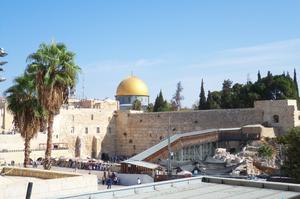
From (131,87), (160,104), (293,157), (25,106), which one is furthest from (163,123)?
(25,106)

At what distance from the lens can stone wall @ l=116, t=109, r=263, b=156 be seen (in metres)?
35.3

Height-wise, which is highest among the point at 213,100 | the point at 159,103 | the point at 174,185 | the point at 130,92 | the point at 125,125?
the point at 130,92

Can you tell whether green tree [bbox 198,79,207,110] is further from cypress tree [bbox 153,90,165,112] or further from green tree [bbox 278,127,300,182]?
green tree [bbox 278,127,300,182]

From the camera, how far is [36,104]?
16156mm

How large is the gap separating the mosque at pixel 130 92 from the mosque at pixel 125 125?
1431 centimetres

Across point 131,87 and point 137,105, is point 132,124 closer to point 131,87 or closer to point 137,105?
point 137,105

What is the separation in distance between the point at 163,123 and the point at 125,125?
4746 mm

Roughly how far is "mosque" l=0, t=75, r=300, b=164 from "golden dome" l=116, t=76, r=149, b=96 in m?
14.4

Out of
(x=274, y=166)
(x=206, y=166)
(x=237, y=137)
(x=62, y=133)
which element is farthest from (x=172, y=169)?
(x=62, y=133)

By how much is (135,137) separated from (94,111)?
4.94 meters

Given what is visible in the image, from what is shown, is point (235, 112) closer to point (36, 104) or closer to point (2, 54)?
point (36, 104)

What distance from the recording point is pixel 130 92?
57.7m

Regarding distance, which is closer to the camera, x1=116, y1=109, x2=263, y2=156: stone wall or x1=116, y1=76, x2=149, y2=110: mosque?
x1=116, y1=109, x2=263, y2=156: stone wall

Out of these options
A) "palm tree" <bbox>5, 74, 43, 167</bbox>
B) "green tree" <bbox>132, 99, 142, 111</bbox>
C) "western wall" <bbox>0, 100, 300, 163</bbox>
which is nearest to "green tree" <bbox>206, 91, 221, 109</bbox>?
"western wall" <bbox>0, 100, 300, 163</bbox>
